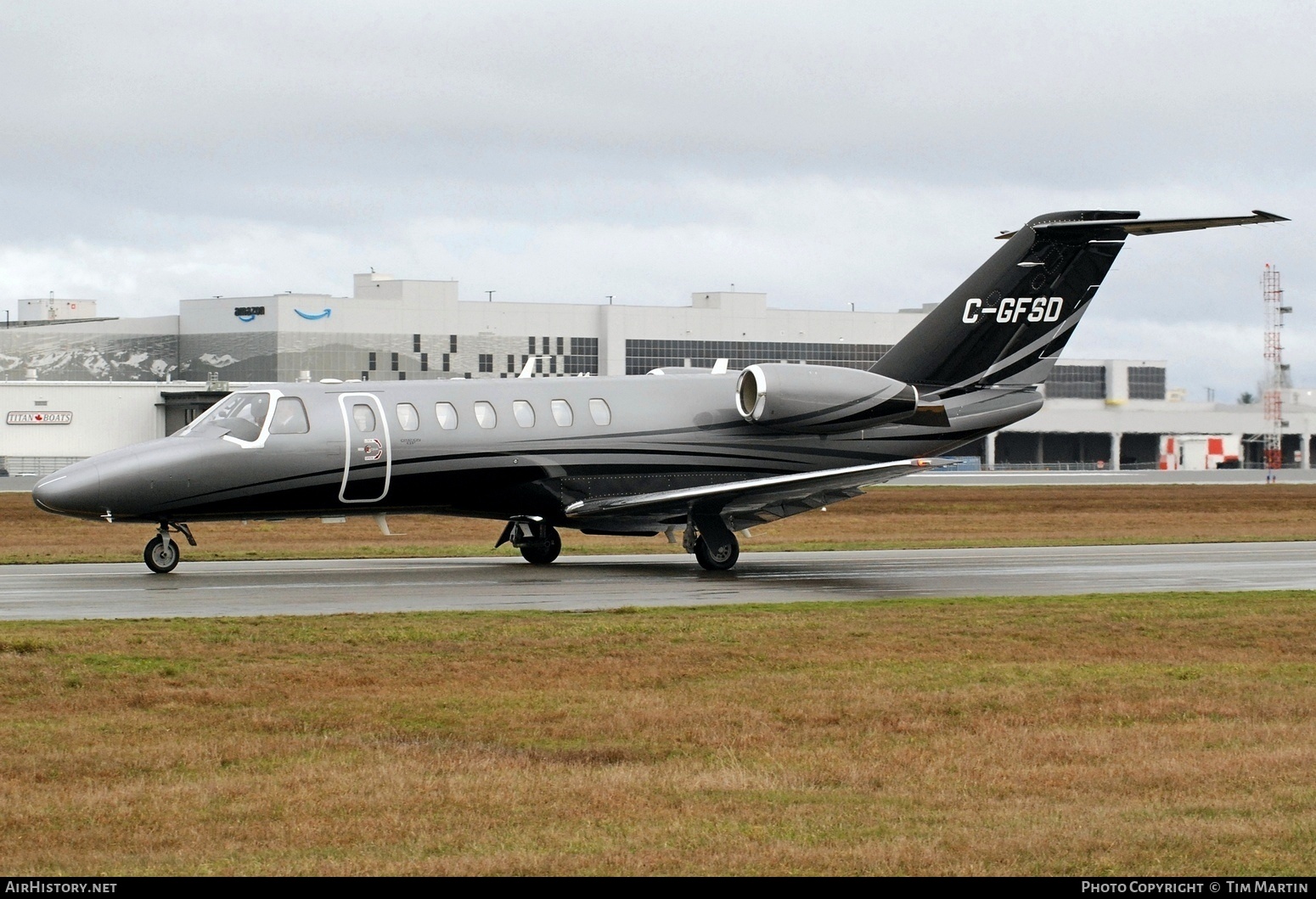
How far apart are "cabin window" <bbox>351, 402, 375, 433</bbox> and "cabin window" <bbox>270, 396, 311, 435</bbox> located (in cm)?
79

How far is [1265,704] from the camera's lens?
12.7 m

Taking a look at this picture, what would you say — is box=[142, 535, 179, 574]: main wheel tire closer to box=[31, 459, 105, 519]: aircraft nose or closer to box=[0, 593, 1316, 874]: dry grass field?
box=[31, 459, 105, 519]: aircraft nose

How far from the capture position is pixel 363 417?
25.0 m

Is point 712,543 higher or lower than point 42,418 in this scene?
lower

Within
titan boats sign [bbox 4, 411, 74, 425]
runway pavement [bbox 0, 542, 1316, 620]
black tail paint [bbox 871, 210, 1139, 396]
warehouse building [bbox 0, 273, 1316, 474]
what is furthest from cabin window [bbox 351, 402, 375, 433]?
warehouse building [bbox 0, 273, 1316, 474]

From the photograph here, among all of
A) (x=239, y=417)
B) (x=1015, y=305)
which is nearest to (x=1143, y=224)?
(x=1015, y=305)

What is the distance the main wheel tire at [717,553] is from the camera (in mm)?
26578

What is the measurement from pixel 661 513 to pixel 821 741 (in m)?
15.2

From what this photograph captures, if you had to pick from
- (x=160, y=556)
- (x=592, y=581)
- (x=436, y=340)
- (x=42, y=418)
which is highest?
(x=436, y=340)

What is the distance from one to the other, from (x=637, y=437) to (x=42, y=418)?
70.6 meters

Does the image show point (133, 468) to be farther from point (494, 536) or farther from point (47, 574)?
point (494, 536)

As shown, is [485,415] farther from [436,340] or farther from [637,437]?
[436,340]

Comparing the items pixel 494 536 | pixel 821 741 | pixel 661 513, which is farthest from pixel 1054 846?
pixel 494 536

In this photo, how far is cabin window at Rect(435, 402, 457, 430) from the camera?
83.3ft
